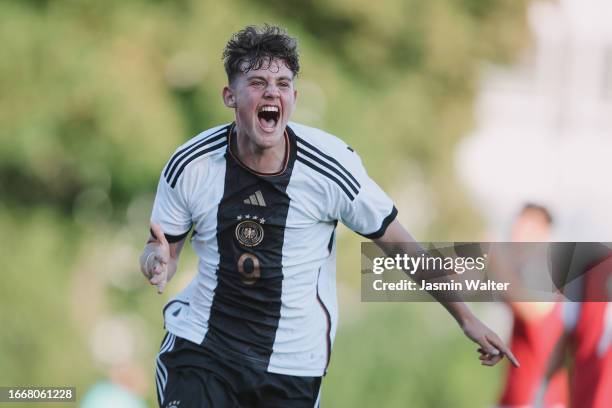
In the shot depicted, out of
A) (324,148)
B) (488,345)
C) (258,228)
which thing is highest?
(324,148)

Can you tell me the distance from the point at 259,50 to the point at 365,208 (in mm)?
687

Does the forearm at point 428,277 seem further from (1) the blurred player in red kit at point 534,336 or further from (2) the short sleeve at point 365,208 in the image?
(1) the blurred player in red kit at point 534,336

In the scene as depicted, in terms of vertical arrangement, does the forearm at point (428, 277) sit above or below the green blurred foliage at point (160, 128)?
below

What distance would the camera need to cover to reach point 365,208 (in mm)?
3684

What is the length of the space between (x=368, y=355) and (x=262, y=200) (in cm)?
335

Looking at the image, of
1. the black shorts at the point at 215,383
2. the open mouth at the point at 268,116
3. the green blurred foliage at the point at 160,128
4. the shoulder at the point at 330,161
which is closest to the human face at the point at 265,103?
the open mouth at the point at 268,116

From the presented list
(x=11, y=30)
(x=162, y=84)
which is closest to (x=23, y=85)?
(x=11, y=30)

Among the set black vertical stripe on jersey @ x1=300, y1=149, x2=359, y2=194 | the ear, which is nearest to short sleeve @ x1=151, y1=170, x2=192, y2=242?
the ear

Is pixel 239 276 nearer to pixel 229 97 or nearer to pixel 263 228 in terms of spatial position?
pixel 263 228

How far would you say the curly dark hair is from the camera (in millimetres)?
3635

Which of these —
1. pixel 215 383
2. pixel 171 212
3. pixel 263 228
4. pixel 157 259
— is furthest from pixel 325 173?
pixel 215 383

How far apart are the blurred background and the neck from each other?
9.55 ft

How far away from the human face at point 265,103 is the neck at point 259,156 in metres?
0.02

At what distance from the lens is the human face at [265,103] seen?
3570 mm
